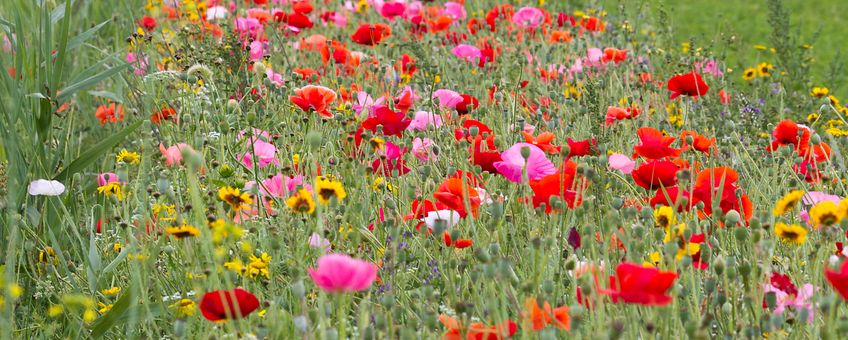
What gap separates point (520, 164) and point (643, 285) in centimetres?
63

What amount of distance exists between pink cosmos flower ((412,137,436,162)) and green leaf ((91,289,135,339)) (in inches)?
30.1

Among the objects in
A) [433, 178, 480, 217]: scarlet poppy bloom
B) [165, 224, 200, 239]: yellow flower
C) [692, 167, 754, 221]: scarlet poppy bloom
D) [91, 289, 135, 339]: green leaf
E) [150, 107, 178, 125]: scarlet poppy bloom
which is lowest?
[150, 107, 178, 125]: scarlet poppy bloom

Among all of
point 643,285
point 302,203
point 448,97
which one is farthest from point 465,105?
point 643,285

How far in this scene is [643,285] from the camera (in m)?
1.22

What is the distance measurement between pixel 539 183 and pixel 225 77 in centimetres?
145

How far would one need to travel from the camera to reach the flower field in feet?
4.94

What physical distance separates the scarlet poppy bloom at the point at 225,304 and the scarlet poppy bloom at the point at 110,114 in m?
1.97

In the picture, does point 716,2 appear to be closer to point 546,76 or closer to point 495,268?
point 546,76

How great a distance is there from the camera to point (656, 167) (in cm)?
185

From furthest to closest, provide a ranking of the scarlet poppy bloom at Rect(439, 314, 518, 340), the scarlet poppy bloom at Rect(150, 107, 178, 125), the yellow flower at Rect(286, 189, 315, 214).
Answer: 1. the scarlet poppy bloom at Rect(150, 107, 178, 125)
2. the yellow flower at Rect(286, 189, 315, 214)
3. the scarlet poppy bloom at Rect(439, 314, 518, 340)

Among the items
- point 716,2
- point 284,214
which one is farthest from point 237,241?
point 716,2

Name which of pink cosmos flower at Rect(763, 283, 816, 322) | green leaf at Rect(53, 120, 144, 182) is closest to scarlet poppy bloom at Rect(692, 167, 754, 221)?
pink cosmos flower at Rect(763, 283, 816, 322)

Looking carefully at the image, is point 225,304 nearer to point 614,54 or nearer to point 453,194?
point 453,194

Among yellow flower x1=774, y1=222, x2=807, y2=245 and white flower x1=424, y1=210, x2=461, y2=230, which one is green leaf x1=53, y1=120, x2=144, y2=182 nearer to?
white flower x1=424, y1=210, x2=461, y2=230
